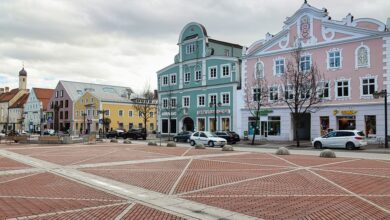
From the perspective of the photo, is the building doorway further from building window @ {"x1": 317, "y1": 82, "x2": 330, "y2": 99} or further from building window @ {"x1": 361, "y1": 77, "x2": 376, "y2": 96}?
building window @ {"x1": 361, "y1": 77, "x2": 376, "y2": 96}

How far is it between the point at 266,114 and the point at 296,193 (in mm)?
34155

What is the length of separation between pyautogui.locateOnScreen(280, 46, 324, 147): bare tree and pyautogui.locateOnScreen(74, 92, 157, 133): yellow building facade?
38.8m

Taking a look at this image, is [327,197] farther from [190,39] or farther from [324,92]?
[190,39]

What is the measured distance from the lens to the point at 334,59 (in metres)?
39.1

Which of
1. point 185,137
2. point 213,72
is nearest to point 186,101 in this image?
point 213,72

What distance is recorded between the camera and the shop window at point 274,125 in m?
43.3

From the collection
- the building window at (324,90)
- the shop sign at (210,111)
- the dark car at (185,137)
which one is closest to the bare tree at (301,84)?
the building window at (324,90)

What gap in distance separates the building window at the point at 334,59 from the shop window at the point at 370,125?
635 centimetres

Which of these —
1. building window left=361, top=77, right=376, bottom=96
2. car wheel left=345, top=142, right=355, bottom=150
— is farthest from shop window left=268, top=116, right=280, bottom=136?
car wheel left=345, top=142, right=355, bottom=150

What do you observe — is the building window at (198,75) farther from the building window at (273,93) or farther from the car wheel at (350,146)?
the car wheel at (350,146)

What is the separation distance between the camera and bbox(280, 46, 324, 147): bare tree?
36.0 metres

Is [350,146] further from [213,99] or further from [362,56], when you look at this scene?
[213,99]

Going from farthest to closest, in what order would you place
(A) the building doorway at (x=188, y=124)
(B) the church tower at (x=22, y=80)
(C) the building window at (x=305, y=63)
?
(B) the church tower at (x=22, y=80), (A) the building doorway at (x=188, y=124), (C) the building window at (x=305, y=63)

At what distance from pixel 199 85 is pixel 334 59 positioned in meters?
19.8
